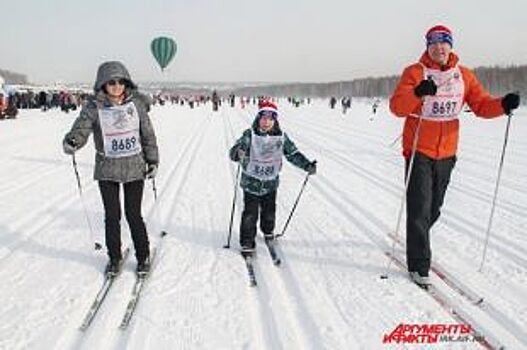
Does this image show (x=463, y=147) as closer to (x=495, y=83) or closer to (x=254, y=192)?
(x=254, y=192)

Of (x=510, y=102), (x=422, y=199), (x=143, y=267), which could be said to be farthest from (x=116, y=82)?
(x=510, y=102)

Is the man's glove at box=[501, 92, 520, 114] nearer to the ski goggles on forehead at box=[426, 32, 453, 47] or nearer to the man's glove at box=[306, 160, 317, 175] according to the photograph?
the ski goggles on forehead at box=[426, 32, 453, 47]

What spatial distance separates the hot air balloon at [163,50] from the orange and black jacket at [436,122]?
46662 millimetres

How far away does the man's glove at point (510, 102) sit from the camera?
4.67m

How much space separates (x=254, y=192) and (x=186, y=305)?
1665 mm

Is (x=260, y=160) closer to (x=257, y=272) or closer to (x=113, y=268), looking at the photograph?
(x=257, y=272)

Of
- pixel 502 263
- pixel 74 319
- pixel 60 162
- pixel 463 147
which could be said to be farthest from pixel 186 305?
pixel 463 147

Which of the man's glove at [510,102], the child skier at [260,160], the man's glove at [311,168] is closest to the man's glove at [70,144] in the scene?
the child skier at [260,160]

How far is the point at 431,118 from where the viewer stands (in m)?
4.87

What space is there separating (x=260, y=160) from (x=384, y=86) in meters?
107

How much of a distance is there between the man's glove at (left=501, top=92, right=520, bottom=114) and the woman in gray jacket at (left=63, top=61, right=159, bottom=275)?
2993mm

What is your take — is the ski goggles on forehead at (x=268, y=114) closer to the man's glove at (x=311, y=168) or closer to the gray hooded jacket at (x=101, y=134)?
the man's glove at (x=311, y=168)

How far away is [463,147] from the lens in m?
17.0

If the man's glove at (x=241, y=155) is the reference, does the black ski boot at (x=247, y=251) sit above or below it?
below
